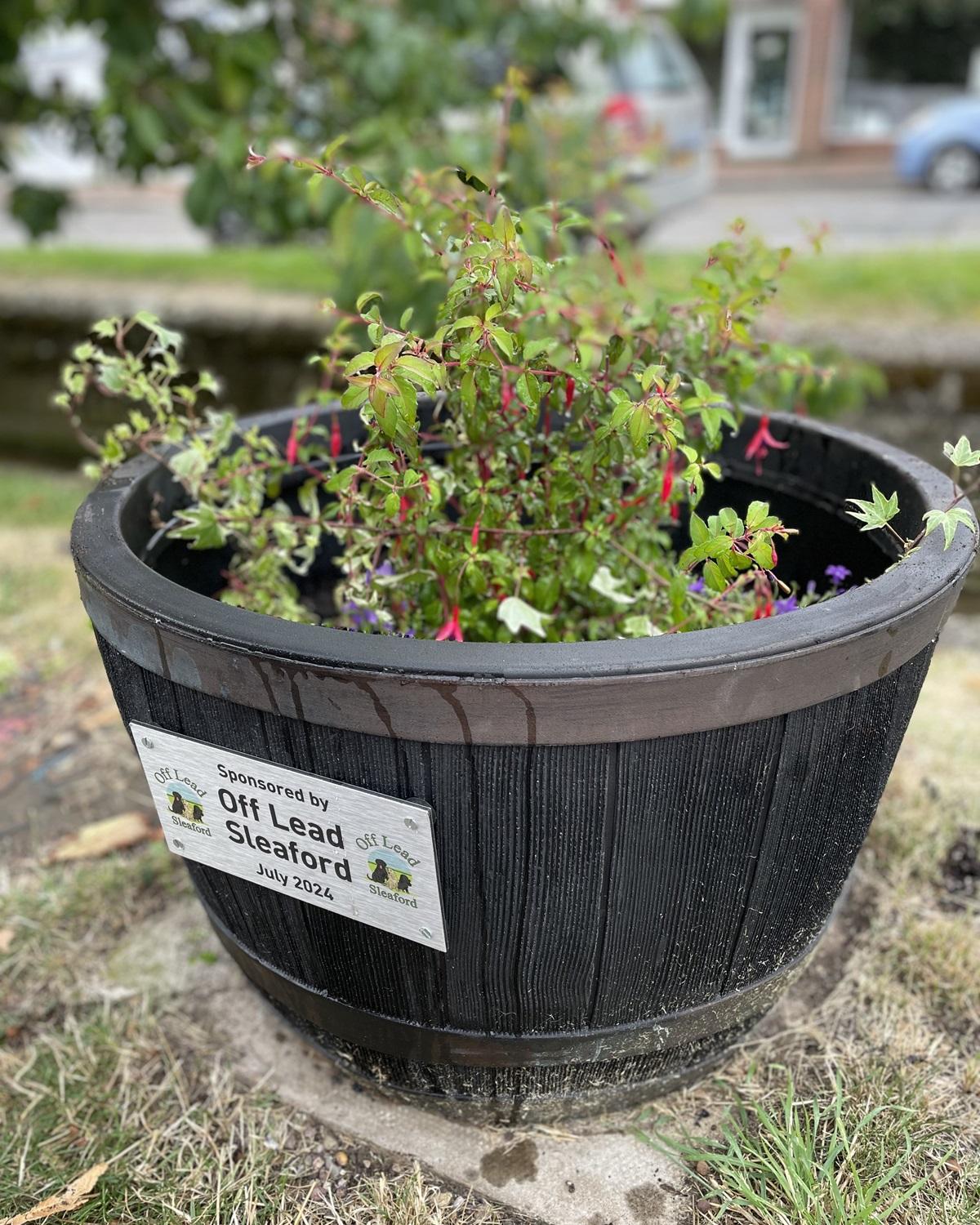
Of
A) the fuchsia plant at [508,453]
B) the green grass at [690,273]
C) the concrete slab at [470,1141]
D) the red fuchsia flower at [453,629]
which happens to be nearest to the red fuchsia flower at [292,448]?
the fuchsia plant at [508,453]

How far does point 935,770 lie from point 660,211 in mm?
6311

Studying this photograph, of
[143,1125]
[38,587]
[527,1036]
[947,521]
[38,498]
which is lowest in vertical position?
[38,498]

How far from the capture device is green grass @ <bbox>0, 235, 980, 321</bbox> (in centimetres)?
403

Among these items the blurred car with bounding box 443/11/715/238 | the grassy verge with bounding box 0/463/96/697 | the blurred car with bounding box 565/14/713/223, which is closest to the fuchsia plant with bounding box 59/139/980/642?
the blurred car with bounding box 443/11/715/238

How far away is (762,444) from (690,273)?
255cm

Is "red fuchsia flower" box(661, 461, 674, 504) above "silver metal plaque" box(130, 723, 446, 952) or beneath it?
above

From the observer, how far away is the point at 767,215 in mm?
11359

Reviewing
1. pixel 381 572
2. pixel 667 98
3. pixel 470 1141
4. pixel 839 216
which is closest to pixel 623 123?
pixel 667 98

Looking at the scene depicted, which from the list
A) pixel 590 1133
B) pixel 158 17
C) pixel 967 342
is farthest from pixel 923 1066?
pixel 158 17

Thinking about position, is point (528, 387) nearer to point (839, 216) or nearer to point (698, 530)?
point (698, 530)

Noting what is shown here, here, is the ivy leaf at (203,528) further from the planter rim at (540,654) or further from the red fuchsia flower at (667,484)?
the red fuchsia flower at (667,484)

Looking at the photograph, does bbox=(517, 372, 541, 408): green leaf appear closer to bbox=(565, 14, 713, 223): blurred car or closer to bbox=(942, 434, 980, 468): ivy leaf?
bbox=(942, 434, 980, 468): ivy leaf

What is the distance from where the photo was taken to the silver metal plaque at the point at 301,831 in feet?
3.63

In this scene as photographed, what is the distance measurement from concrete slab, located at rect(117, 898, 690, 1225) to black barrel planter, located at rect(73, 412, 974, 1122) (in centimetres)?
5
